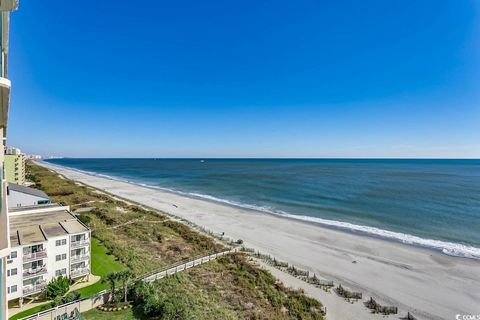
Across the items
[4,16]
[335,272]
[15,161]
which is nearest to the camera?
[4,16]

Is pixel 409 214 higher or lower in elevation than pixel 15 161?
lower

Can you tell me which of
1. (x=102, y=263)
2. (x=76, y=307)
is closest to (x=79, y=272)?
(x=102, y=263)

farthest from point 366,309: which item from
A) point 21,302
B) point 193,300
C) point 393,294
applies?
point 21,302

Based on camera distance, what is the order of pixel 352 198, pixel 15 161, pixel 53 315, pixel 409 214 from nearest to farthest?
pixel 53 315 < pixel 409 214 < pixel 15 161 < pixel 352 198

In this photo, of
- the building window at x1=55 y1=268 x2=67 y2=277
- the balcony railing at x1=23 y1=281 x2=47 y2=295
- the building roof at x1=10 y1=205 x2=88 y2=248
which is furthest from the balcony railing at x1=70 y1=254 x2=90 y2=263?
the balcony railing at x1=23 y1=281 x2=47 y2=295

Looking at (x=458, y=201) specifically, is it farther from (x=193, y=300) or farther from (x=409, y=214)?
(x=193, y=300)

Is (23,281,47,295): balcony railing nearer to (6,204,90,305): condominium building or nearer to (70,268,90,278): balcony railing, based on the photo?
(6,204,90,305): condominium building

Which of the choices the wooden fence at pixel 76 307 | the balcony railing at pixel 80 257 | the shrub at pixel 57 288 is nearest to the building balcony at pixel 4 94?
the wooden fence at pixel 76 307

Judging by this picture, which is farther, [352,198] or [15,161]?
[352,198]
